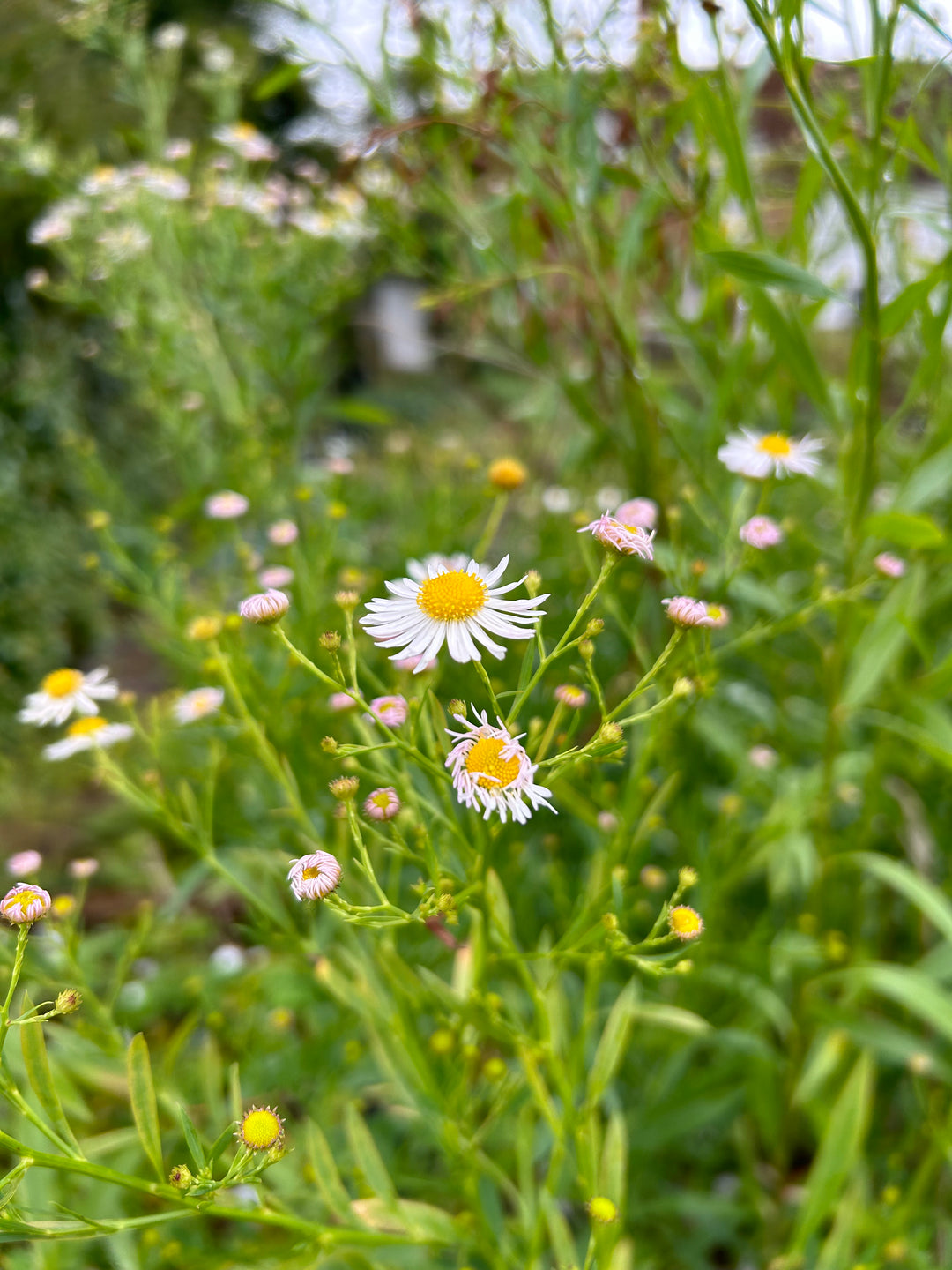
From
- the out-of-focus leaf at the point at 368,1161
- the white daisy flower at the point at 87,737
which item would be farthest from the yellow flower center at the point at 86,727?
the out-of-focus leaf at the point at 368,1161

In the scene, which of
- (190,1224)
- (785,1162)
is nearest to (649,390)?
(785,1162)

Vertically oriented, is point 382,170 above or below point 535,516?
above

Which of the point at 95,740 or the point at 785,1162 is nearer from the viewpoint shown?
the point at 95,740

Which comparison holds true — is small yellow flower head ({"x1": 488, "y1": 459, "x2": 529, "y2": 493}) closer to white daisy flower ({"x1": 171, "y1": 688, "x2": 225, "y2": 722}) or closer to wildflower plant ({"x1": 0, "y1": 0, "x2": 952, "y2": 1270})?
wildflower plant ({"x1": 0, "y1": 0, "x2": 952, "y2": 1270})

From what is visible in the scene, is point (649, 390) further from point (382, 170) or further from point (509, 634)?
point (382, 170)

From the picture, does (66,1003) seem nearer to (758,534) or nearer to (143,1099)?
(143,1099)

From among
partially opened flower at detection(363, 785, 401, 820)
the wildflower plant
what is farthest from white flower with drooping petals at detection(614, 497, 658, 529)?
partially opened flower at detection(363, 785, 401, 820)

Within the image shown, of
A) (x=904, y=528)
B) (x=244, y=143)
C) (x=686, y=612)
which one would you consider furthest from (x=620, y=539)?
(x=244, y=143)
